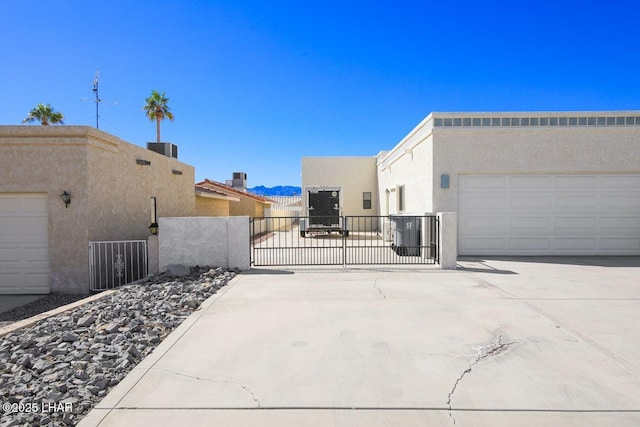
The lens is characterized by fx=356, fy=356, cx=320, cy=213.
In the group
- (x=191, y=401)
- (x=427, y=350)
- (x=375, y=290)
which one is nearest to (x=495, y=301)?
(x=375, y=290)

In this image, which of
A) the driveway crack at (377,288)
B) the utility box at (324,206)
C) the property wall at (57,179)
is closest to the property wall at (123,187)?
the property wall at (57,179)

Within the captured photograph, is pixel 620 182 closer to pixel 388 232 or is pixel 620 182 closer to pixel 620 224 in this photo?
pixel 620 224

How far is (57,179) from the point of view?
891cm

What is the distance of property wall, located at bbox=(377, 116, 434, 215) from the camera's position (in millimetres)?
11789

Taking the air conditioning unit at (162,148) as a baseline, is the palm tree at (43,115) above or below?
above

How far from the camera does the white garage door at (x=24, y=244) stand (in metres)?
8.95

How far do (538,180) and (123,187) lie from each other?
42.6 ft

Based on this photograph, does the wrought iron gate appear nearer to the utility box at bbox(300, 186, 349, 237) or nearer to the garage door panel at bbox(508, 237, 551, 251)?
the utility box at bbox(300, 186, 349, 237)

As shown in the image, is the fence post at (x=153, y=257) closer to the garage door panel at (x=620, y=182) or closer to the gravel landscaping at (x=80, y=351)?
the gravel landscaping at (x=80, y=351)

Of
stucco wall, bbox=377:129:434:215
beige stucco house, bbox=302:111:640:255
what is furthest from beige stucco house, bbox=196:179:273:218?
beige stucco house, bbox=302:111:640:255

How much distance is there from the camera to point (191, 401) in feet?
10.7

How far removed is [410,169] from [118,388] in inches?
501

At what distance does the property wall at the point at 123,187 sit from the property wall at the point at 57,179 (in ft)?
A: 0.80

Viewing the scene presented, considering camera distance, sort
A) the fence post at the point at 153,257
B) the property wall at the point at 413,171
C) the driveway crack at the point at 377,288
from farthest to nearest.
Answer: the property wall at the point at 413,171
the fence post at the point at 153,257
the driveway crack at the point at 377,288
